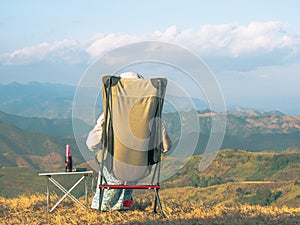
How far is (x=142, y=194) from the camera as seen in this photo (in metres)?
10.4

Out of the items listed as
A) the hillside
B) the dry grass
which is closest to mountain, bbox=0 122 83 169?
the hillside

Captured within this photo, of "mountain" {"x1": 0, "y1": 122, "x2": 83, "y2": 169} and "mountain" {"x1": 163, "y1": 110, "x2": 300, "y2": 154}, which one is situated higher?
"mountain" {"x1": 163, "y1": 110, "x2": 300, "y2": 154}

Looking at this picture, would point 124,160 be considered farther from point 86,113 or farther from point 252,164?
point 252,164

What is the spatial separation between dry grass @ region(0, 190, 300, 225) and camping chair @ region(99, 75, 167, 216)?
41cm

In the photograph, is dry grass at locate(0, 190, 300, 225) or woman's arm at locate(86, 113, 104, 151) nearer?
dry grass at locate(0, 190, 300, 225)

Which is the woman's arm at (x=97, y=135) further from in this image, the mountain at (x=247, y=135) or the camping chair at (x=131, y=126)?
the mountain at (x=247, y=135)

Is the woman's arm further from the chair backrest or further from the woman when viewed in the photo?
the chair backrest

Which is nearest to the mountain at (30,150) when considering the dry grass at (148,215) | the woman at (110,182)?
the dry grass at (148,215)

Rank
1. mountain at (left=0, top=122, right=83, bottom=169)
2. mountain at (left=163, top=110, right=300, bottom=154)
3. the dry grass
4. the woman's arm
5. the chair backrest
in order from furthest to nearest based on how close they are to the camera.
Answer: mountain at (left=0, top=122, right=83, bottom=169) → mountain at (left=163, top=110, right=300, bottom=154) → the woman's arm → the chair backrest → the dry grass

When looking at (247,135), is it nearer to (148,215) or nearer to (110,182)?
(110,182)

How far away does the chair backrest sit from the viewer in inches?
304

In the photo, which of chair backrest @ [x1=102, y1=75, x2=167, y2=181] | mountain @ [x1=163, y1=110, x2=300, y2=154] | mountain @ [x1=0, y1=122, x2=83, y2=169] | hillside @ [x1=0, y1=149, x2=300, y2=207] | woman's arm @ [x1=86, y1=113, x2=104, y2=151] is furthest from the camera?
mountain @ [x1=0, y1=122, x2=83, y2=169]

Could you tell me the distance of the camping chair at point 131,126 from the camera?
25.3ft

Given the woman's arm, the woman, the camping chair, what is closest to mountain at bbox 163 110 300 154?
the woman
